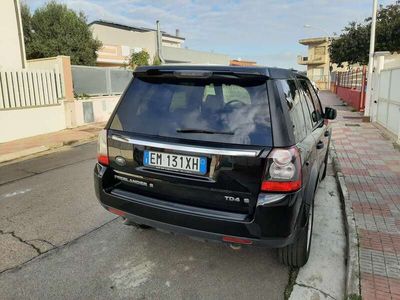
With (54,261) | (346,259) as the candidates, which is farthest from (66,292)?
(346,259)

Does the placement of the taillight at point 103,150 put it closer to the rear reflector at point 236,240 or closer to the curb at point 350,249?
the rear reflector at point 236,240

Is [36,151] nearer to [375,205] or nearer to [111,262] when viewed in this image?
[111,262]

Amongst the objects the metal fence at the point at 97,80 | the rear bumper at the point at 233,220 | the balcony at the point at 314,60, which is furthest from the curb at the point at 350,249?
the balcony at the point at 314,60

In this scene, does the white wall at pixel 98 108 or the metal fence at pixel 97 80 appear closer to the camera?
the white wall at pixel 98 108

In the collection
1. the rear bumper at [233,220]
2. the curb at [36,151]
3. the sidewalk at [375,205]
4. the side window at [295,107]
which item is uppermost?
the side window at [295,107]

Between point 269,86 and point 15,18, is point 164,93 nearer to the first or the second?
point 269,86

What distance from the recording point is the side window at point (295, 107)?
2787 mm

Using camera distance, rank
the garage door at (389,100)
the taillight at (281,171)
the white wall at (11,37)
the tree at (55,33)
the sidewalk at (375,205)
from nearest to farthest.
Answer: the taillight at (281,171) < the sidewalk at (375,205) < the garage door at (389,100) < the white wall at (11,37) < the tree at (55,33)

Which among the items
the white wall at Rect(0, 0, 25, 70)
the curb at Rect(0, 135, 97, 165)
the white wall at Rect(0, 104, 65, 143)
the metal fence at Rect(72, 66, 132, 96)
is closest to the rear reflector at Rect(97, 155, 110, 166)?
the curb at Rect(0, 135, 97, 165)

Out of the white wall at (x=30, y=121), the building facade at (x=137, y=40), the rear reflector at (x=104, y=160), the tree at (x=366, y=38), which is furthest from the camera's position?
the building facade at (x=137, y=40)

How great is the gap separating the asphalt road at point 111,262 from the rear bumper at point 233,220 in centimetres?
52

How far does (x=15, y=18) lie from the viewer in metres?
12.4

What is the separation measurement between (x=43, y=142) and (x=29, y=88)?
2.07m

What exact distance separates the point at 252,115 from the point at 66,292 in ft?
6.72
